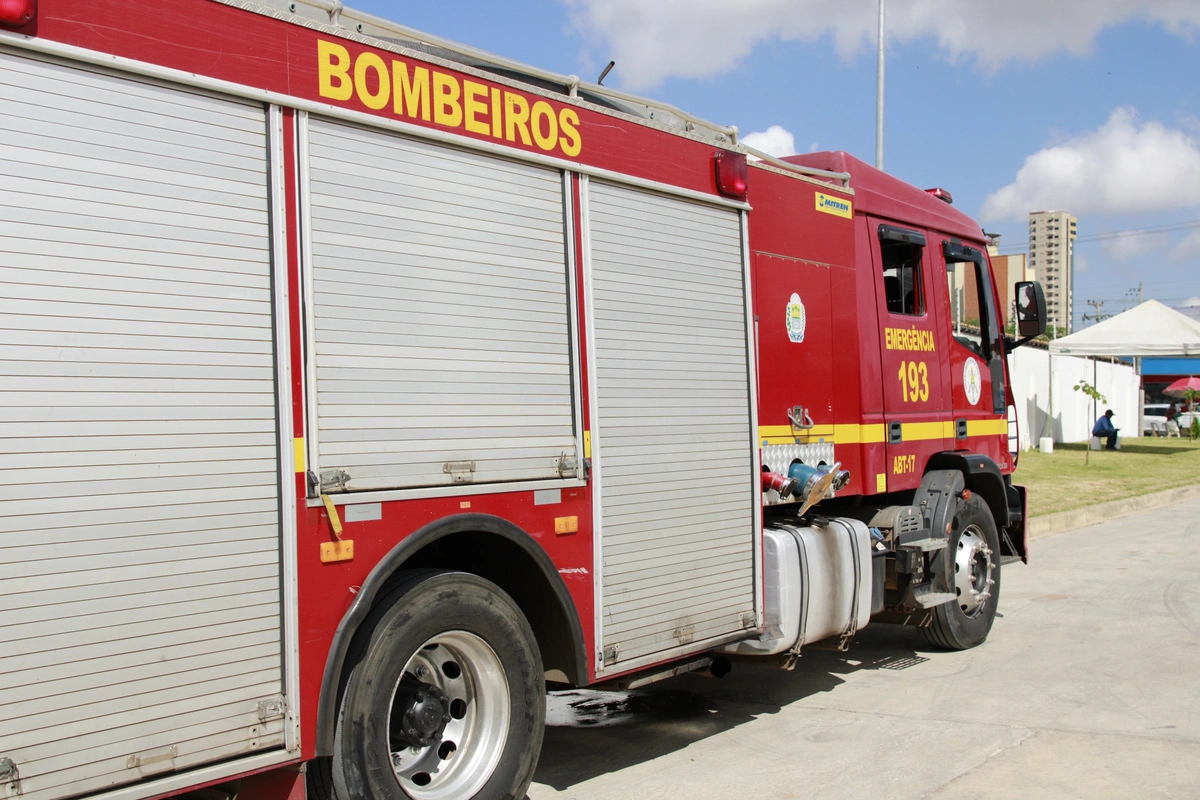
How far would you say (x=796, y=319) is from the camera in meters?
6.44

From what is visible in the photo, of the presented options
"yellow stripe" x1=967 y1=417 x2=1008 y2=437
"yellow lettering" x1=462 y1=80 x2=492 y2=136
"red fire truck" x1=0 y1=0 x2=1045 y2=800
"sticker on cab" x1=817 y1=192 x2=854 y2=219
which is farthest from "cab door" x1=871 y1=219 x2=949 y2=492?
"yellow lettering" x1=462 y1=80 x2=492 y2=136

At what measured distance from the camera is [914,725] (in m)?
5.96

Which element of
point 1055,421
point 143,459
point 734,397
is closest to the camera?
point 143,459

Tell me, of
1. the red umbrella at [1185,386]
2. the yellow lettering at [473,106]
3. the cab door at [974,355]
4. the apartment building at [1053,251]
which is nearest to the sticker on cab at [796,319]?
the cab door at [974,355]

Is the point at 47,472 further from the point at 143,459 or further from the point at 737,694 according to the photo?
the point at 737,694

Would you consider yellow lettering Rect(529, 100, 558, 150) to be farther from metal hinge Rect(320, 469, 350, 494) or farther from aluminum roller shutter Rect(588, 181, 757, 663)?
metal hinge Rect(320, 469, 350, 494)

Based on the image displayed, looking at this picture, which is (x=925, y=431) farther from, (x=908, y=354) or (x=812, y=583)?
(x=812, y=583)

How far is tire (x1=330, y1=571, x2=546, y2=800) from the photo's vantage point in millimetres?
3848

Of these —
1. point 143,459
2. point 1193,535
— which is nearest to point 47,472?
point 143,459

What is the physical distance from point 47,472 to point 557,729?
12.3ft

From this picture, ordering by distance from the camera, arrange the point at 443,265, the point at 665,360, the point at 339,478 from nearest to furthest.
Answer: the point at 339,478 < the point at 443,265 < the point at 665,360

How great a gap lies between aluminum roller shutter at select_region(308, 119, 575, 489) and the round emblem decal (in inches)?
174

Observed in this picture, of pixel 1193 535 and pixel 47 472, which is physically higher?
pixel 47 472

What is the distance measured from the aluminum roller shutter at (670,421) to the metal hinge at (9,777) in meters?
2.45
